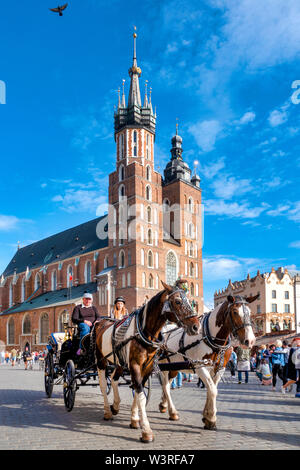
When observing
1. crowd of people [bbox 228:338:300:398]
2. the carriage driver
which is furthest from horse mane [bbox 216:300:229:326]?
the carriage driver

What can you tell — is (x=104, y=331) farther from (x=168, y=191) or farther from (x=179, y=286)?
(x=168, y=191)

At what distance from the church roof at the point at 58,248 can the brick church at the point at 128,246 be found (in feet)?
0.72

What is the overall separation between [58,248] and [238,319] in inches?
2376

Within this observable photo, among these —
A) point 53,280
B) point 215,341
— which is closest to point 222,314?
point 215,341

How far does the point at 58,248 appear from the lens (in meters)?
65.2

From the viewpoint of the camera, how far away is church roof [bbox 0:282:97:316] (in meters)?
52.2

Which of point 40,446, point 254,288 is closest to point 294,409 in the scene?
point 40,446

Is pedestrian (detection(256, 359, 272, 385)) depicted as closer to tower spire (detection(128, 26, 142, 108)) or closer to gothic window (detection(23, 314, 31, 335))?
tower spire (detection(128, 26, 142, 108))

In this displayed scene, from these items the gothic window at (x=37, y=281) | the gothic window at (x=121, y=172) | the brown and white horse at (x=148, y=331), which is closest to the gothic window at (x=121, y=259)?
the gothic window at (x=121, y=172)

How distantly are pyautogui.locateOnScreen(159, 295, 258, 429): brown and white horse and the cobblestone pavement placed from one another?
1.50 ft

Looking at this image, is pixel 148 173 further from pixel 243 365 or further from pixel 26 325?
pixel 243 365

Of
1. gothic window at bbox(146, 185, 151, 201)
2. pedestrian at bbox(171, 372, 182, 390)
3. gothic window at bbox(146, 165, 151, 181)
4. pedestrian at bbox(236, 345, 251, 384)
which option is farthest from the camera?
gothic window at bbox(146, 165, 151, 181)

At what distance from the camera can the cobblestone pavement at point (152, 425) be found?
5859 millimetres
